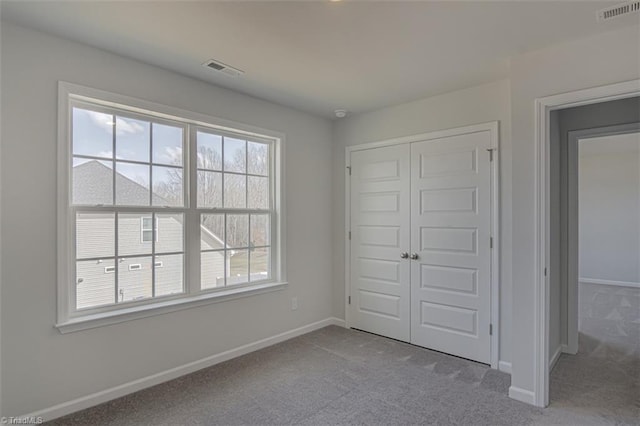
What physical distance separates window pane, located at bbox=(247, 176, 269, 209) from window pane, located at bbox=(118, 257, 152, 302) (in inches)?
46.0

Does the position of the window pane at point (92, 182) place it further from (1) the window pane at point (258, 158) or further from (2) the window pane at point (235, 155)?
(1) the window pane at point (258, 158)

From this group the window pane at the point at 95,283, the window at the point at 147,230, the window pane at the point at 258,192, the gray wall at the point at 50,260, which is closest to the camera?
the gray wall at the point at 50,260

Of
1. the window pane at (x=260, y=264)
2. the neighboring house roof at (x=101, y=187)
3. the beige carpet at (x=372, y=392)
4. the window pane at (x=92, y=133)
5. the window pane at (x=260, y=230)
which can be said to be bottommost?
the beige carpet at (x=372, y=392)

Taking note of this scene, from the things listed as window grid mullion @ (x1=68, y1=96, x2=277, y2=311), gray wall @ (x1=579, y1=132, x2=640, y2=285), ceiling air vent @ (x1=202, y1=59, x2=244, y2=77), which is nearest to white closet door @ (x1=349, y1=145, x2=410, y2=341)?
window grid mullion @ (x1=68, y1=96, x2=277, y2=311)

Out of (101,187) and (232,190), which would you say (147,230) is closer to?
(101,187)

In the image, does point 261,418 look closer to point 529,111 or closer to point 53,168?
point 53,168

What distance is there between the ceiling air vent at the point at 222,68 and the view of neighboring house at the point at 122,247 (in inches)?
43.8

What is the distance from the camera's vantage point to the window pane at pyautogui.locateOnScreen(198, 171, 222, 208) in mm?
3152

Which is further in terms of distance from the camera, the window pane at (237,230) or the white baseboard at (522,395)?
the window pane at (237,230)

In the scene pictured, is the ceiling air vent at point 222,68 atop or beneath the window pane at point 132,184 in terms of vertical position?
atop

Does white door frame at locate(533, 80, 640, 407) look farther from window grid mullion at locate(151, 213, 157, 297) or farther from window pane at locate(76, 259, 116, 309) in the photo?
window pane at locate(76, 259, 116, 309)

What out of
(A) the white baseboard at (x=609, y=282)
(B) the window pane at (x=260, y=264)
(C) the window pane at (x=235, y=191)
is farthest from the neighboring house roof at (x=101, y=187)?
(A) the white baseboard at (x=609, y=282)

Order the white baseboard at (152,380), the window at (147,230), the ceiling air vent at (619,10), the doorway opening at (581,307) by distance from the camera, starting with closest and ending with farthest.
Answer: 1. the ceiling air vent at (619,10)
2. the white baseboard at (152,380)
3. the doorway opening at (581,307)
4. the window at (147,230)

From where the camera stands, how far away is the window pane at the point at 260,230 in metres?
3.60
